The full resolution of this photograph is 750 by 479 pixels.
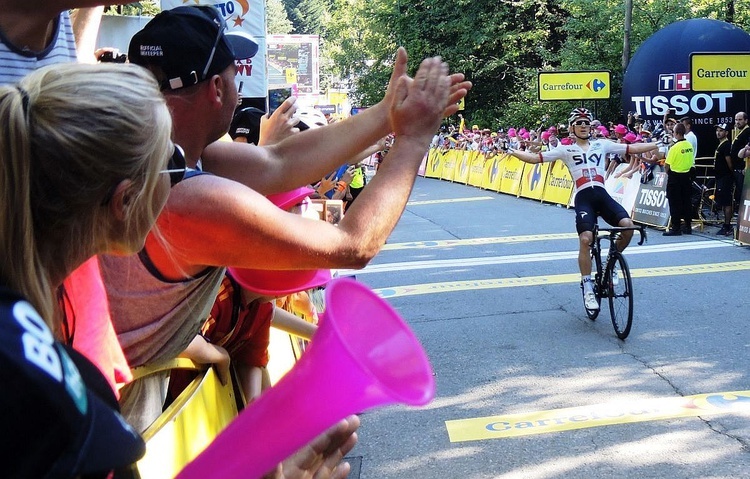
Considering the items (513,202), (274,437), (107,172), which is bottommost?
(513,202)

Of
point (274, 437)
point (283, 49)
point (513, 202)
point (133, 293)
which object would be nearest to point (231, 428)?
point (274, 437)

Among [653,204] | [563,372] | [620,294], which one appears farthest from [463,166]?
[563,372]

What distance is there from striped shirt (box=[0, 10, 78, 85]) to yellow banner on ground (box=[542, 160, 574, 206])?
17412 millimetres

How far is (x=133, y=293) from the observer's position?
204 centimetres

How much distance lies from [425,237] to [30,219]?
45.7ft

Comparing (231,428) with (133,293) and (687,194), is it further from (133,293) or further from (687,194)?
(687,194)

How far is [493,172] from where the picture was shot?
25.5 metres

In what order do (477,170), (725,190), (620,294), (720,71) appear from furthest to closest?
(477,170)
(720,71)
(725,190)
(620,294)

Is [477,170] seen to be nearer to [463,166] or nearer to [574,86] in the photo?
[463,166]

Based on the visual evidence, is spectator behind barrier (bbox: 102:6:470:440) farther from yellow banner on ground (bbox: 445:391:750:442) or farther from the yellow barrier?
yellow banner on ground (bbox: 445:391:750:442)

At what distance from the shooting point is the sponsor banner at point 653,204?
15.4m

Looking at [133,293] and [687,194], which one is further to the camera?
[687,194]

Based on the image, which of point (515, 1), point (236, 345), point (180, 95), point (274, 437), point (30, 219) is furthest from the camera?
point (515, 1)

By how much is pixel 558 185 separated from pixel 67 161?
19.4 m
